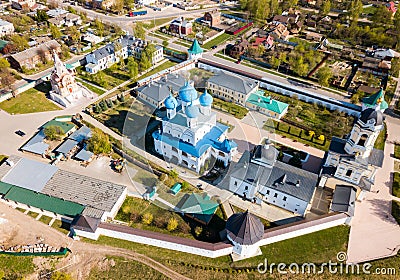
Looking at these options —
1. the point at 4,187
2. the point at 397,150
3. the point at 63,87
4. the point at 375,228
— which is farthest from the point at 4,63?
the point at 397,150

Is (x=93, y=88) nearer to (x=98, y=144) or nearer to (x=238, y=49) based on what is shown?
(x=98, y=144)

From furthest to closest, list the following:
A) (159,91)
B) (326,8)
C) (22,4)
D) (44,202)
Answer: (22,4)
(326,8)
(159,91)
(44,202)

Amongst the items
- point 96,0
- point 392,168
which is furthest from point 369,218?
point 96,0

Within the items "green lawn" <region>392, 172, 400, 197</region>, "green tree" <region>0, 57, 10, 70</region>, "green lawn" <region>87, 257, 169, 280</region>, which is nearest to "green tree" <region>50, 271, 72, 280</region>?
"green lawn" <region>87, 257, 169, 280</region>

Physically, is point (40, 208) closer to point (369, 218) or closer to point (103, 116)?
point (103, 116)

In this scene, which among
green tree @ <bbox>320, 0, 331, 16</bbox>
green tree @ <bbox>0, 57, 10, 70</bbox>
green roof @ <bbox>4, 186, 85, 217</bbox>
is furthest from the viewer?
green tree @ <bbox>320, 0, 331, 16</bbox>

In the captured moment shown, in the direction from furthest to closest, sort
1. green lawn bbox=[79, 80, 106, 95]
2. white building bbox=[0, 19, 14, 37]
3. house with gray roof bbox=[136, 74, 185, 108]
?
white building bbox=[0, 19, 14, 37]
green lawn bbox=[79, 80, 106, 95]
house with gray roof bbox=[136, 74, 185, 108]

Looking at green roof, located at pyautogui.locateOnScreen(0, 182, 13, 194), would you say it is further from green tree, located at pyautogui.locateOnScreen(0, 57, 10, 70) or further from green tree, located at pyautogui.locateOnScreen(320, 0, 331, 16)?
green tree, located at pyautogui.locateOnScreen(320, 0, 331, 16)
